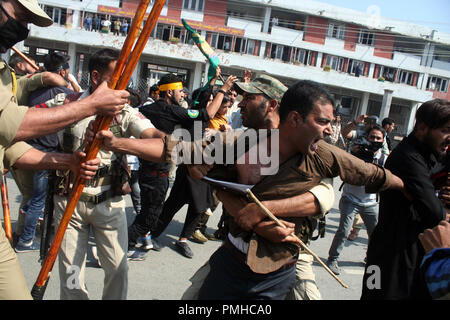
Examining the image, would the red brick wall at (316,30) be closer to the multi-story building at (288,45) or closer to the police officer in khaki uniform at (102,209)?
the multi-story building at (288,45)

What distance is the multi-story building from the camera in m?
31.2

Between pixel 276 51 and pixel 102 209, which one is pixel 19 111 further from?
pixel 276 51

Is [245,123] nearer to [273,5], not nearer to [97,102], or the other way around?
[97,102]

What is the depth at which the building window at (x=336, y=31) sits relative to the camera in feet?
120

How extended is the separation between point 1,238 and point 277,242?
1.49 m

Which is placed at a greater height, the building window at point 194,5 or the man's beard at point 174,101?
the building window at point 194,5

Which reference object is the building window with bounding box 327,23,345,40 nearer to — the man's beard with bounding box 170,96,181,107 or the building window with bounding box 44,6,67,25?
the building window with bounding box 44,6,67,25

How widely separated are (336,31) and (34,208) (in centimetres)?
3780

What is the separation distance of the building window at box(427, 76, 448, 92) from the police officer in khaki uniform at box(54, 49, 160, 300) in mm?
44271

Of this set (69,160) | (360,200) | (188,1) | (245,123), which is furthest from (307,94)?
(188,1)

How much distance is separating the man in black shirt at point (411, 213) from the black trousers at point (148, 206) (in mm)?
2571

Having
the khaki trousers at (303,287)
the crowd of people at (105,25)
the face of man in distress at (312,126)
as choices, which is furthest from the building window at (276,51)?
the face of man in distress at (312,126)

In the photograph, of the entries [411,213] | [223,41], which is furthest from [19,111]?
[223,41]

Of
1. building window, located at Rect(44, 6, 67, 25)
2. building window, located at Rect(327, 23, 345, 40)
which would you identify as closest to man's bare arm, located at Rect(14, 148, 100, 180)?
building window, located at Rect(44, 6, 67, 25)
